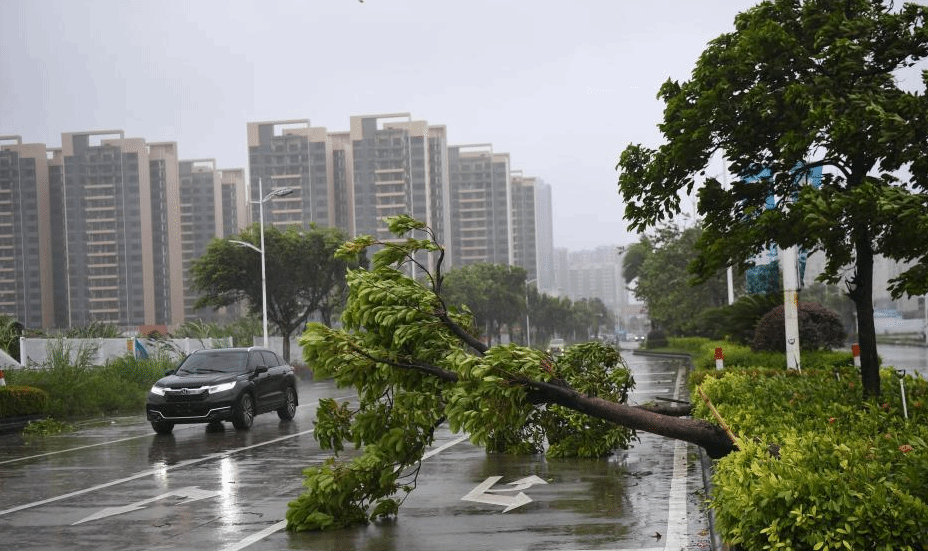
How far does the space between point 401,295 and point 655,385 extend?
22.5 m

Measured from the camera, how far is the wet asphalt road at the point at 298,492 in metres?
8.80

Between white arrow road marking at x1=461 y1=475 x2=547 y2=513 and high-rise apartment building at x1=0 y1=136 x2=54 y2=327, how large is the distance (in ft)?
471

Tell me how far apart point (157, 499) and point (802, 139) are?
24.8ft

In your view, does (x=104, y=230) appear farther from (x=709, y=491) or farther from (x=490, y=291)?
(x=709, y=491)

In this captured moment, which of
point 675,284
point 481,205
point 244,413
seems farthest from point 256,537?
point 481,205

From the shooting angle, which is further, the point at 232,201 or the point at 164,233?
the point at 232,201

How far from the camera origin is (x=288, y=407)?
2214 centimetres

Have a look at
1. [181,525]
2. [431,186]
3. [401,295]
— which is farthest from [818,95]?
[431,186]

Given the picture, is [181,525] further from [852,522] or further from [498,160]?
[498,160]

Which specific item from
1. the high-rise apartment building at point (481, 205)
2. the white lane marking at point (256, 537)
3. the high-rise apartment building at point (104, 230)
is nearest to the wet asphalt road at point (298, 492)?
the white lane marking at point (256, 537)

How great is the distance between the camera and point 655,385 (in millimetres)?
30578

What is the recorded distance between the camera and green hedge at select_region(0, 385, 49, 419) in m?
23.2

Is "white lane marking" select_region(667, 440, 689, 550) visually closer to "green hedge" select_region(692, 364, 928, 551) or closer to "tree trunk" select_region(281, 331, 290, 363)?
"green hedge" select_region(692, 364, 928, 551)

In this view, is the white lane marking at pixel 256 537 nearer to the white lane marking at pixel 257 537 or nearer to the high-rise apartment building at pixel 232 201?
the white lane marking at pixel 257 537
